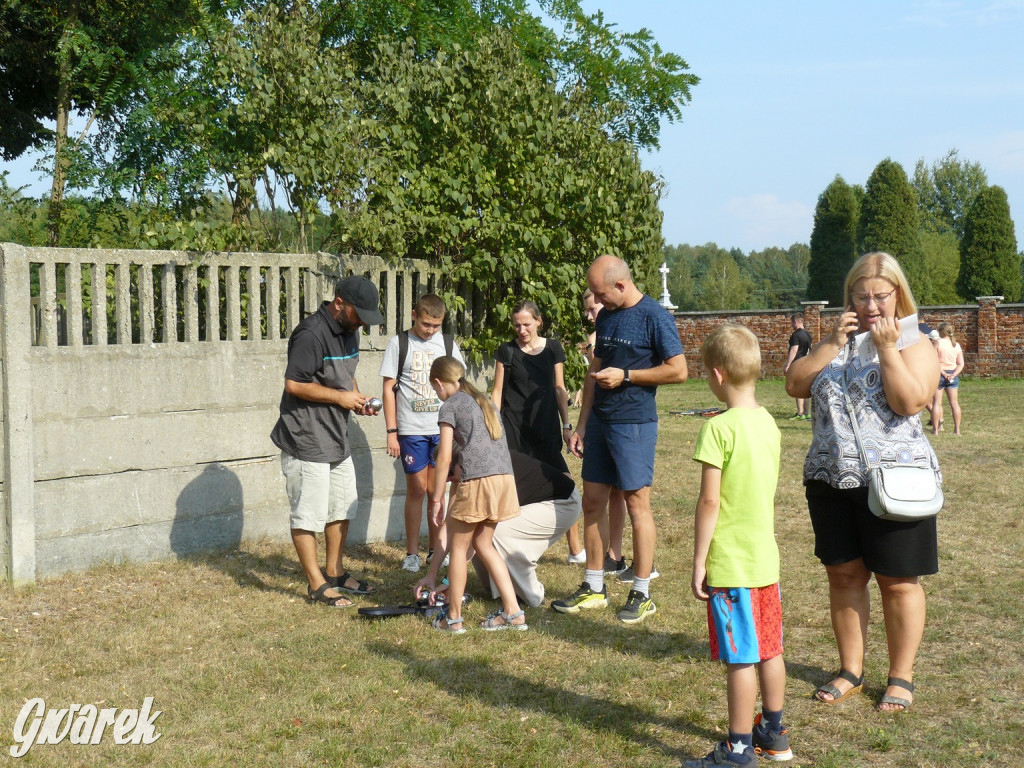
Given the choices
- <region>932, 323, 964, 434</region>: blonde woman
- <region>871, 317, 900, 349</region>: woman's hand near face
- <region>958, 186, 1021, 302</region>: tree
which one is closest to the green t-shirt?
<region>871, 317, 900, 349</region>: woman's hand near face

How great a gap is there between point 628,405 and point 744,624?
2263 millimetres

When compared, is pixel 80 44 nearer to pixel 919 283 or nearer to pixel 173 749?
pixel 173 749

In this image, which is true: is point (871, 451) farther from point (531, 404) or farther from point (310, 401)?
point (310, 401)

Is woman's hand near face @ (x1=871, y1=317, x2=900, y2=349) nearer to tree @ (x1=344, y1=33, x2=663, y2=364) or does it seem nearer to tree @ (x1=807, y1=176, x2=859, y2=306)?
tree @ (x1=344, y1=33, x2=663, y2=364)

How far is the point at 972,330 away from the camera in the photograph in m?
30.3

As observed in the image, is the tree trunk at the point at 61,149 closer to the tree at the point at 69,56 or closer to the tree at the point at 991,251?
the tree at the point at 69,56

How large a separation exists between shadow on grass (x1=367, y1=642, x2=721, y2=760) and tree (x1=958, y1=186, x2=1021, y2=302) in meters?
44.0

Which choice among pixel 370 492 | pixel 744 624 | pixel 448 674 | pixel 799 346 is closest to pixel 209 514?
pixel 370 492

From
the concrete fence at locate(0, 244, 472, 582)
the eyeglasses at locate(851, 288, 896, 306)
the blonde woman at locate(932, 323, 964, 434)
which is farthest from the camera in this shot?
the blonde woman at locate(932, 323, 964, 434)

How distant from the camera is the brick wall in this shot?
29.6 metres

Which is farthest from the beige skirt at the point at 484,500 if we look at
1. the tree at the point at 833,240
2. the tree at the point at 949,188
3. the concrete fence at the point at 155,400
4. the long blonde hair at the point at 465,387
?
the tree at the point at 949,188

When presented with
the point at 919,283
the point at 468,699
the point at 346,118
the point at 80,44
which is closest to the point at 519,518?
the point at 468,699

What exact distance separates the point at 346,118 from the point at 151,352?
2610 millimetres

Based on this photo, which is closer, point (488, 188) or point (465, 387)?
point (465, 387)
